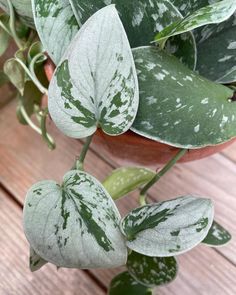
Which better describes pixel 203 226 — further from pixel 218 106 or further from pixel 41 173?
pixel 41 173

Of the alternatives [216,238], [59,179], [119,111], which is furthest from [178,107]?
[59,179]

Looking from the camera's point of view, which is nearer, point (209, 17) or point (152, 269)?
point (209, 17)

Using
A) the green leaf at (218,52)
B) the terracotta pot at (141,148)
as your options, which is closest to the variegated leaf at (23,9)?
the terracotta pot at (141,148)

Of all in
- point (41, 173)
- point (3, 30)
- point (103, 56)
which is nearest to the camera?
point (103, 56)

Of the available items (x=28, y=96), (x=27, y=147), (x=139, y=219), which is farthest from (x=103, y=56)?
(x=27, y=147)

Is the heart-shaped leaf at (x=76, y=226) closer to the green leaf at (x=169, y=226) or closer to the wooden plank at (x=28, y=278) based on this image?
the green leaf at (x=169, y=226)

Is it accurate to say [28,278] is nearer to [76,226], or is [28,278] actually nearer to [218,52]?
[76,226]
